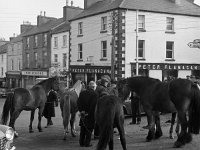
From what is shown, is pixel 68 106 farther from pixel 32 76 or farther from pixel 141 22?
pixel 32 76

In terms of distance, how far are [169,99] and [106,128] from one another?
2872 millimetres

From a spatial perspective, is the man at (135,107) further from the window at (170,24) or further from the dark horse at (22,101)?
the window at (170,24)

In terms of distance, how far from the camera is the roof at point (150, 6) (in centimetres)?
3356

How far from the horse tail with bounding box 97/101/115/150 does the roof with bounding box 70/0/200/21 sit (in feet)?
83.5

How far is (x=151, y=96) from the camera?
34.7 ft

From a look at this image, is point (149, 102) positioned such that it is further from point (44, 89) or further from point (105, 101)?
point (44, 89)

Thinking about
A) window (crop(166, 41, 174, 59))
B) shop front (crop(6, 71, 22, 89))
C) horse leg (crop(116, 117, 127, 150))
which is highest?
window (crop(166, 41, 174, 59))

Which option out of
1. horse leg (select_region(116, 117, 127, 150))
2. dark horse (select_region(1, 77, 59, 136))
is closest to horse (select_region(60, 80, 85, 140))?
dark horse (select_region(1, 77, 59, 136))

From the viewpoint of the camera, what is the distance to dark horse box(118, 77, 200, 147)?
9516 millimetres

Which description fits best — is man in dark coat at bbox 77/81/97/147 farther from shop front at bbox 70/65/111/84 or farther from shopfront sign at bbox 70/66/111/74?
shopfront sign at bbox 70/66/111/74

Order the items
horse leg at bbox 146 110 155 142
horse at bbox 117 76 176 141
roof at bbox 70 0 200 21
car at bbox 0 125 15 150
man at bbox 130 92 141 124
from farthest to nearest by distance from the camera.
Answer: roof at bbox 70 0 200 21 < man at bbox 130 92 141 124 < horse leg at bbox 146 110 155 142 < horse at bbox 117 76 176 141 < car at bbox 0 125 15 150

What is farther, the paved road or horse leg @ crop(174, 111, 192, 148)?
the paved road

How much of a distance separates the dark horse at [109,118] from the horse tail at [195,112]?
7.78 ft

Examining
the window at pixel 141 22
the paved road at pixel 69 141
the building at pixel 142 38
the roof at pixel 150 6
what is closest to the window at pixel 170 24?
the building at pixel 142 38
